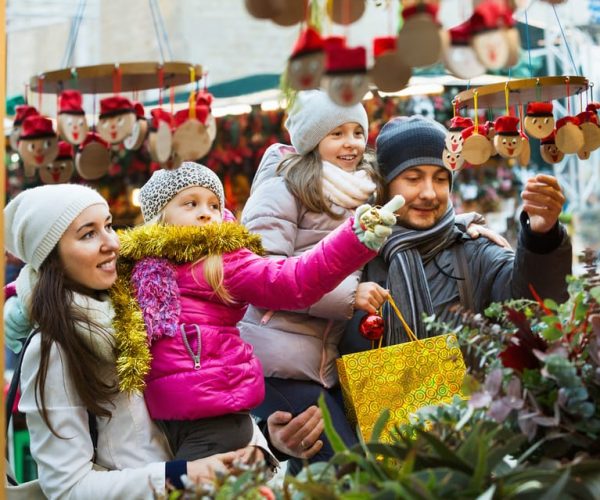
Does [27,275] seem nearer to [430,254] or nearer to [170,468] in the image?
[170,468]

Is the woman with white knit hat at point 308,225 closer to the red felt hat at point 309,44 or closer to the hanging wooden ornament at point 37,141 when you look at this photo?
the hanging wooden ornament at point 37,141

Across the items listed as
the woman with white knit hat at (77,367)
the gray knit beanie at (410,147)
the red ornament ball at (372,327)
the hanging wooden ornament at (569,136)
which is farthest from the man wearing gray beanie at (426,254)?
the woman with white knit hat at (77,367)

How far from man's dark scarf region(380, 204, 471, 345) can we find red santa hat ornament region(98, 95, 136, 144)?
107cm

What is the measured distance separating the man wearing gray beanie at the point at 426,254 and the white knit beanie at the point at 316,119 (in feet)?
0.55

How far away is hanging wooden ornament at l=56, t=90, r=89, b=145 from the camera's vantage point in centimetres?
188

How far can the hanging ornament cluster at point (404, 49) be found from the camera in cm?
143

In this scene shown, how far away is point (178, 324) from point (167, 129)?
655mm

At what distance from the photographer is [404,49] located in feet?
4.76

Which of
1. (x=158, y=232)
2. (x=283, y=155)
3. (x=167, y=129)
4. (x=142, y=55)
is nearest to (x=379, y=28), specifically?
(x=142, y=55)

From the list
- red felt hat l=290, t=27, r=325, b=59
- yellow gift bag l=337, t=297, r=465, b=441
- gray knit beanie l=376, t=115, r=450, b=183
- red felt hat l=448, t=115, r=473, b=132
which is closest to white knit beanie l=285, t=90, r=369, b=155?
gray knit beanie l=376, t=115, r=450, b=183

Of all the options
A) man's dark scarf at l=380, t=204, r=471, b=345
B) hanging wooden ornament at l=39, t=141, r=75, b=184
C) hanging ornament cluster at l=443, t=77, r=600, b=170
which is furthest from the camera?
man's dark scarf at l=380, t=204, r=471, b=345

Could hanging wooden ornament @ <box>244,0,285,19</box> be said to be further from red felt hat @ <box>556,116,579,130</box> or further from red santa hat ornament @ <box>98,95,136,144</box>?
red felt hat @ <box>556,116,579,130</box>

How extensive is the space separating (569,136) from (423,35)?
1.06 m

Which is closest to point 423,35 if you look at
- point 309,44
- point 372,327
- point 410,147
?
point 309,44
